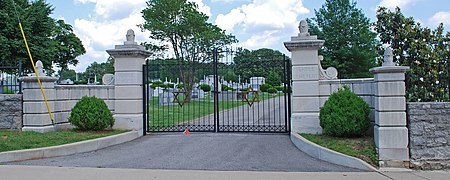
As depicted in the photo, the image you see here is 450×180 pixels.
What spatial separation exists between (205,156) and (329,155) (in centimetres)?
263

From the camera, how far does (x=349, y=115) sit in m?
8.37

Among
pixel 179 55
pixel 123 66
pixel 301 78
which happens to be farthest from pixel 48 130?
pixel 179 55

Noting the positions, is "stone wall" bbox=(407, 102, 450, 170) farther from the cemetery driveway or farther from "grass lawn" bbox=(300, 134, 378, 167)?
the cemetery driveway

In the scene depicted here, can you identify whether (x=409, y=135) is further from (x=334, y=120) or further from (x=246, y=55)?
(x=246, y=55)

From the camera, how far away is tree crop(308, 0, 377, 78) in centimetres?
3169

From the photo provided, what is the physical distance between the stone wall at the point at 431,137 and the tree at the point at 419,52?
0.79 meters

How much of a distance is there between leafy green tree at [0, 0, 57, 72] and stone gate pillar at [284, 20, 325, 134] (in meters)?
22.4

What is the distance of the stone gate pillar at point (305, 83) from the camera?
9.97 m

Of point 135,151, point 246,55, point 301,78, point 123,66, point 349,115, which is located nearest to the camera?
point 349,115

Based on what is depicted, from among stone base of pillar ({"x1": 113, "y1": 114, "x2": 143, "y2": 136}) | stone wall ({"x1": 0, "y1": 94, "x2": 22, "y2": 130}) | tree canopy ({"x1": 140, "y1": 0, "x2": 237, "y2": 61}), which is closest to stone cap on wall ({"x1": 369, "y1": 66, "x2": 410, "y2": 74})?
stone base of pillar ({"x1": 113, "y1": 114, "x2": 143, "y2": 136})

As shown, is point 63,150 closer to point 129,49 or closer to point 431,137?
point 129,49

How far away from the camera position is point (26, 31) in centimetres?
3045

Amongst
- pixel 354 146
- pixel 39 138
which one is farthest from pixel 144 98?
pixel 354 146

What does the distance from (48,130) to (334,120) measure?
297 inches
